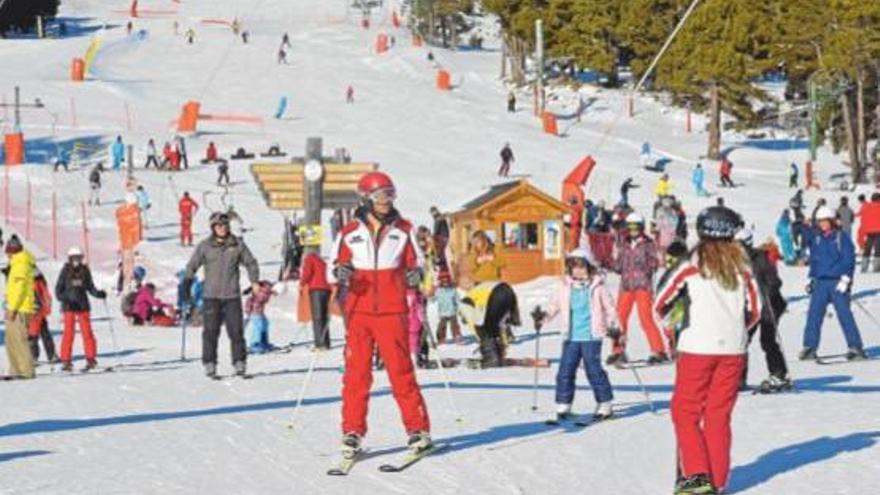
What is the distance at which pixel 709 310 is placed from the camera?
785 cm

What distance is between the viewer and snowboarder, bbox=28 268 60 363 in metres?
16.8

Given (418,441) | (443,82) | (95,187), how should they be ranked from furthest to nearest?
(443,82) < (95,187) < (418,441)

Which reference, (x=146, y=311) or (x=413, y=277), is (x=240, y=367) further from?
(x=146, y=311)

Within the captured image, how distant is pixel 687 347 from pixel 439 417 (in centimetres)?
Result: 384

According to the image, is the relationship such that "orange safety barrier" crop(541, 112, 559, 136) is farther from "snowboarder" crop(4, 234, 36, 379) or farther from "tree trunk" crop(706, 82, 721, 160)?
"snowboarder" crop(4, 234, 36, 379)

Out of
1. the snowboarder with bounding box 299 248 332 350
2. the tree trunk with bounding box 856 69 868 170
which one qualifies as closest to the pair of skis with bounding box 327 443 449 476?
the snowboarder with bounding box 299 248 332 350

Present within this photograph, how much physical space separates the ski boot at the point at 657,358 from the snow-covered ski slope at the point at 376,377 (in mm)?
550

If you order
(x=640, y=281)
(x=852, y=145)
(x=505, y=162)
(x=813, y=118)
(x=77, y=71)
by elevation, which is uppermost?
(x=77, y=71)

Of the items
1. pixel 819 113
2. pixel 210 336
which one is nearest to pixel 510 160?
pixel 819 113

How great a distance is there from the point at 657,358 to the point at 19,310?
6076 mm

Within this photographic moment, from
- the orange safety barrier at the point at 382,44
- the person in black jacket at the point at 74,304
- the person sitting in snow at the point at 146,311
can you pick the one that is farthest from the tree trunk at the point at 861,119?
the person in black jacket at the point at 74,304

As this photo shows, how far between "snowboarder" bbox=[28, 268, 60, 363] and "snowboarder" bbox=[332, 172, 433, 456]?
8.17 metres

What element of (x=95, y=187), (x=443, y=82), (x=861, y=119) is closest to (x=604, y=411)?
(x=95, y=187)

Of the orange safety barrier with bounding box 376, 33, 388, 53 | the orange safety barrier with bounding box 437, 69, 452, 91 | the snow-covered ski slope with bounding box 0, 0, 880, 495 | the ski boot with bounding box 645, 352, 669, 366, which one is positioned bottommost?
the ski boot with bounding box 645, 352, 669, 366
